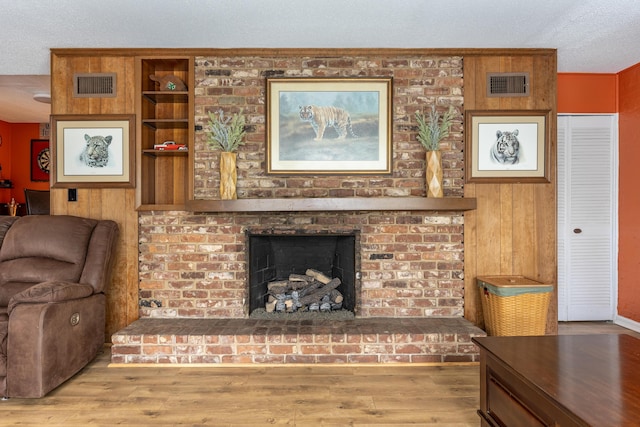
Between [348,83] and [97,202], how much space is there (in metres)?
2.22

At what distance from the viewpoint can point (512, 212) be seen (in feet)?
10.2

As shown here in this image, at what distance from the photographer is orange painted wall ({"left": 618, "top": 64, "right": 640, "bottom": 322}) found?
3.47 metres

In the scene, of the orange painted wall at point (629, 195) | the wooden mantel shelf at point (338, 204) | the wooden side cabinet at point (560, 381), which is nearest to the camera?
the wooden side cabinet at point (560, 381)

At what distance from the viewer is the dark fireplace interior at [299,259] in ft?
10.5

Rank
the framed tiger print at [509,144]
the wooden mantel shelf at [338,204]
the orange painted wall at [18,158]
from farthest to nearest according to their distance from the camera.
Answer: the orange painted wall at [18,158]
the framed tiger print at [509,144]
the wooden mantel shelf at [338,204]

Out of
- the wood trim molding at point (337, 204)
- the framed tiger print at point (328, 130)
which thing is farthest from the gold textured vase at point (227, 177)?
the framed tiger print at point (328, 130)

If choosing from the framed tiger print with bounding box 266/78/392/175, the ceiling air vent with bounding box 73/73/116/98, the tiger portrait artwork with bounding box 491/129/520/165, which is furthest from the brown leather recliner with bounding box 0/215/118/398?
the tiger portrait artwork with bounding box 491/129/520/165

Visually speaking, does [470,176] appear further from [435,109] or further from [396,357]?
[396,357]

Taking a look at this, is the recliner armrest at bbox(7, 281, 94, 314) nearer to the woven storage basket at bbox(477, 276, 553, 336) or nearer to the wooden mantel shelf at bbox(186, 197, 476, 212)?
the wooden mantel shelf at bbox(186, 197, 476, 212)

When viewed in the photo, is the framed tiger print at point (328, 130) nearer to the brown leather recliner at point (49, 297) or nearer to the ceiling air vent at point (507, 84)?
the ceiling air vent at point (507, 84)

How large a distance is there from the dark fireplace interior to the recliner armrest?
121cm

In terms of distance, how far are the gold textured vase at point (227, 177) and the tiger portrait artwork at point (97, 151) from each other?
0.98 meters

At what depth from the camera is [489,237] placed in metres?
3.10

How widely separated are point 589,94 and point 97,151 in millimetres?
4390
